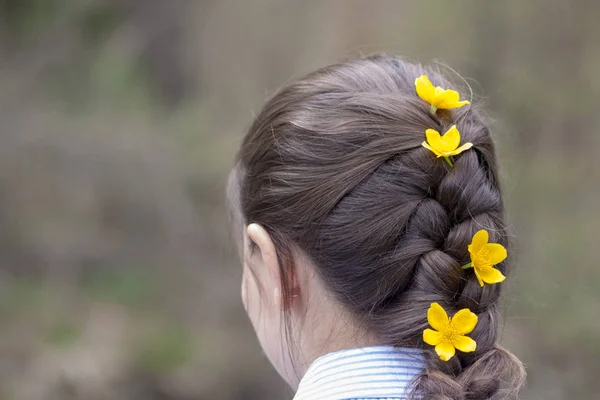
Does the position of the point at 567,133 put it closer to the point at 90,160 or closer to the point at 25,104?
the point at 90,160

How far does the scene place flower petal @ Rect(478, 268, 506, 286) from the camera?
37.8 inches

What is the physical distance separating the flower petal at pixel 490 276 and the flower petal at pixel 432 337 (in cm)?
11

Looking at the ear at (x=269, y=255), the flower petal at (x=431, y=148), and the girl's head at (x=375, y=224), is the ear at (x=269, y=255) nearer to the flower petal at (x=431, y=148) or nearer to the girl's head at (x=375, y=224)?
the girl's head at (x=375, y=224)

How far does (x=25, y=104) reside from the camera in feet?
12.6

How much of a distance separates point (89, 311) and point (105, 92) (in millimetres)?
1368

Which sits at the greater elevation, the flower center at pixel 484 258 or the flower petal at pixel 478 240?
the flower petal at pixel 478 240

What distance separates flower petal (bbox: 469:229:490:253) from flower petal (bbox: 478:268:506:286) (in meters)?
0.03

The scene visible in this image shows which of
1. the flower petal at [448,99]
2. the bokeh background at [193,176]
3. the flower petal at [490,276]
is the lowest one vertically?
the bokeh background at [193,176]

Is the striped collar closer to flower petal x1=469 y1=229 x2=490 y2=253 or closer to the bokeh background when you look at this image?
flower petal x1=469 y1=229 x2=490 y2=253

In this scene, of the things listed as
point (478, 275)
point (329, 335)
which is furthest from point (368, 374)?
point (478, 275)

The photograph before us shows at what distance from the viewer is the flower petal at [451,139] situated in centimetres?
96

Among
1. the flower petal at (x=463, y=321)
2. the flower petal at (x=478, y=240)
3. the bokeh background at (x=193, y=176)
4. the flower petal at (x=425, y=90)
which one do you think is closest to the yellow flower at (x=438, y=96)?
the flower petal at (x=425, y=90)

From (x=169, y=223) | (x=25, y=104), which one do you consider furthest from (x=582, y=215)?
(x=25, y=104)

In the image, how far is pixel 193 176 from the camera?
371 cm
